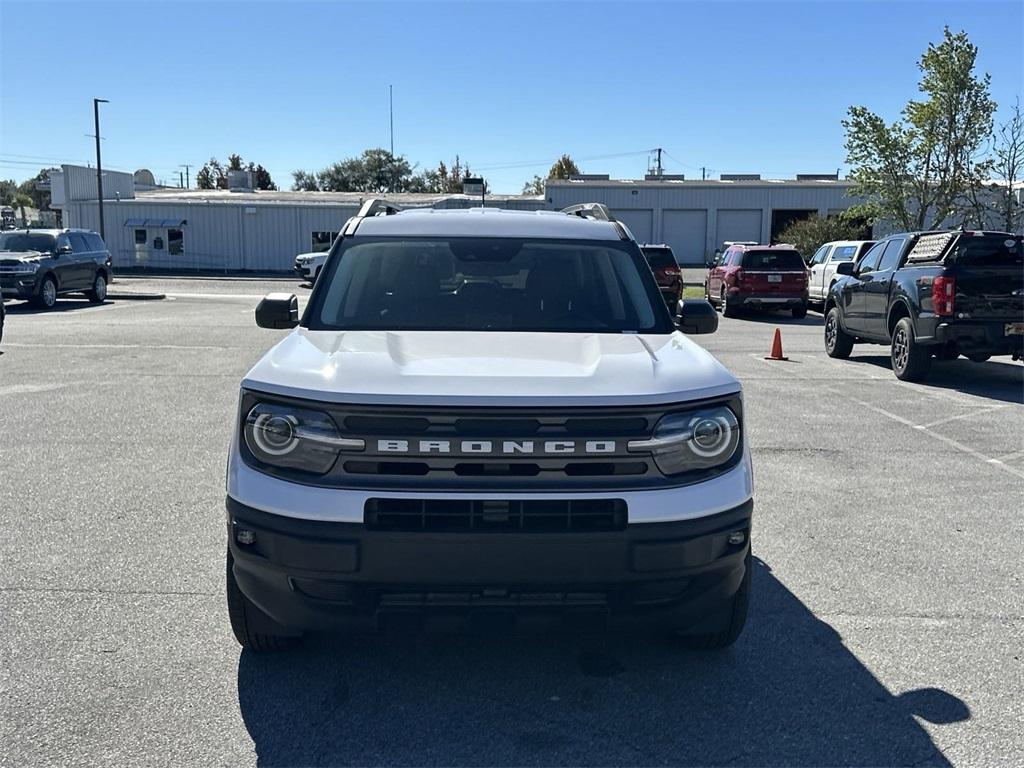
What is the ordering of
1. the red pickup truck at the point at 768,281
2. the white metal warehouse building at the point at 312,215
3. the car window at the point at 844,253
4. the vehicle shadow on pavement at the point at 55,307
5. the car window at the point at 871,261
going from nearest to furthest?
the car window at the point at 871,261
the vehicle shadow on pavement at the point at 55,307
the red pickup truck at the point at 768,281
the car window at the point at 844,253
the white metal warehouse building at the point at 312,215

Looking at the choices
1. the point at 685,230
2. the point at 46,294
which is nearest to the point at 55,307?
the point at 46,294

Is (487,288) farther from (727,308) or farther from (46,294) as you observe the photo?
(46,294)

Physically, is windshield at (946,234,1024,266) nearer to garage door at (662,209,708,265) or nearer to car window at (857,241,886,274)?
car window at (857,241,886,274)

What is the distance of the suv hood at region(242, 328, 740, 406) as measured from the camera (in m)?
3.15

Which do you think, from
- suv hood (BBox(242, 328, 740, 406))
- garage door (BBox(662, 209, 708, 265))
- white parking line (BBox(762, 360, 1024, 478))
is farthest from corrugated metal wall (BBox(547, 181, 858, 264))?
suv hood (BBox(242, 328, 740, 406))

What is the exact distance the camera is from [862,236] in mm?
42656

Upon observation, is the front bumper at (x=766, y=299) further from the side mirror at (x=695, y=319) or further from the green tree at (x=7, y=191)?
the green tree at (x=7, y=191)

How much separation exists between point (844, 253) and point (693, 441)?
21786 mm

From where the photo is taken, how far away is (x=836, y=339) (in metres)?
14.5

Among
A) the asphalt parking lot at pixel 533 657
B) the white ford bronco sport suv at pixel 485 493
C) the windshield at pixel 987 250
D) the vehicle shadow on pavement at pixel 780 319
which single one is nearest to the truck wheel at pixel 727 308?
the vehicle shadow on pavement at pixel 780 319

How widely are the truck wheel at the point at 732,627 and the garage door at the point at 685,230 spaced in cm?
4550

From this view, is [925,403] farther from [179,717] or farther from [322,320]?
[179,717]

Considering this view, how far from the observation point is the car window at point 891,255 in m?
12.7

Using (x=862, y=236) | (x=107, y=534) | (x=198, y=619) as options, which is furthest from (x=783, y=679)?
(x=862, y=236)
